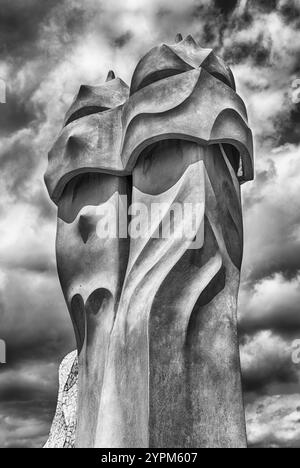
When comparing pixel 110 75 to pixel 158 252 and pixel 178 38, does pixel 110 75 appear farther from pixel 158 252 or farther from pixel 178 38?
pixel 158 252

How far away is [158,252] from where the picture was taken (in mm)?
6098

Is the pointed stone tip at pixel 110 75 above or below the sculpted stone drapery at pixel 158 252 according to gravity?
above

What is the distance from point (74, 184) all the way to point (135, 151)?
1032 millimetres

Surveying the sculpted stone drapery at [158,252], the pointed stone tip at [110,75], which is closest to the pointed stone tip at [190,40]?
the sculpted stone drapery at [158,252]

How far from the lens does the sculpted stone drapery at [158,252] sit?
5621mm

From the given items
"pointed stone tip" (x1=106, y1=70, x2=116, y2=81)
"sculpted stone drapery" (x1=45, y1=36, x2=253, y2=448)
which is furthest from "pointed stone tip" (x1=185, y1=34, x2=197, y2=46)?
"pointed stone tip" (x1=106, y1=70, x2=116, y2=81)

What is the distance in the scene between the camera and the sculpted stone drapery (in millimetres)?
5621

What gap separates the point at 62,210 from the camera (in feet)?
24.0

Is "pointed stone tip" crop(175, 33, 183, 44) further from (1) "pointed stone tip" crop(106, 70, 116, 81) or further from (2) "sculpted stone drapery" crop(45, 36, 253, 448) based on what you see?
(1) "pointed stone tip" crop(106, 70, 116, 81)

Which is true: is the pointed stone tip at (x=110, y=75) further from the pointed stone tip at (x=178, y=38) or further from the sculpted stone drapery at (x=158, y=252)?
the pointed stone tip at (x=178, y=38)

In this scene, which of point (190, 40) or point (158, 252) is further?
point (190, 40)

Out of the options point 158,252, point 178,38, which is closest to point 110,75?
point 178,38
